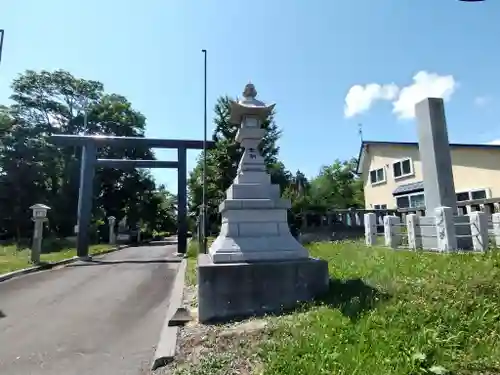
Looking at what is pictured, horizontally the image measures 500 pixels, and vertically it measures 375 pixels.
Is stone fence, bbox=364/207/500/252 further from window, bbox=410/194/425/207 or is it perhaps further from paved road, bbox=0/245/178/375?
window, bbox=410/194/425/207

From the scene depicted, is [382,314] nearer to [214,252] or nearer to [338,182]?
[214,252]

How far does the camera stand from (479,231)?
26.5 feet

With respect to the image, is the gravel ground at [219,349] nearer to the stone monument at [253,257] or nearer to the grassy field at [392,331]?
the grassy field at [392,331]

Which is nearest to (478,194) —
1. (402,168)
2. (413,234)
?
(402,168)

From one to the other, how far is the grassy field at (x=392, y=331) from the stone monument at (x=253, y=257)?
0.47m

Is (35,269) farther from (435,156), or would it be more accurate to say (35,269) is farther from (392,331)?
(435,156)

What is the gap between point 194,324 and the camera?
5.09 m

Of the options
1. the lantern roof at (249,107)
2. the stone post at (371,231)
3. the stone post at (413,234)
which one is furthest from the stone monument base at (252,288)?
the stone post at (371,231)

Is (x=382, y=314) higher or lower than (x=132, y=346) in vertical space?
higher

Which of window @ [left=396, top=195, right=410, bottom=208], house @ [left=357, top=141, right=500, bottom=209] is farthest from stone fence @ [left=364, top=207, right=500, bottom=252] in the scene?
window @ [left=396, top=195, right=410, bottom=208]

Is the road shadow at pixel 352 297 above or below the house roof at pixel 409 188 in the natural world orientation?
below

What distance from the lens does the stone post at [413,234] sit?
31.7 ft

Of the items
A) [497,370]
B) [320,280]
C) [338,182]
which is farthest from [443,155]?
[338,182]

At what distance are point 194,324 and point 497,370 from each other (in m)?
3.70
